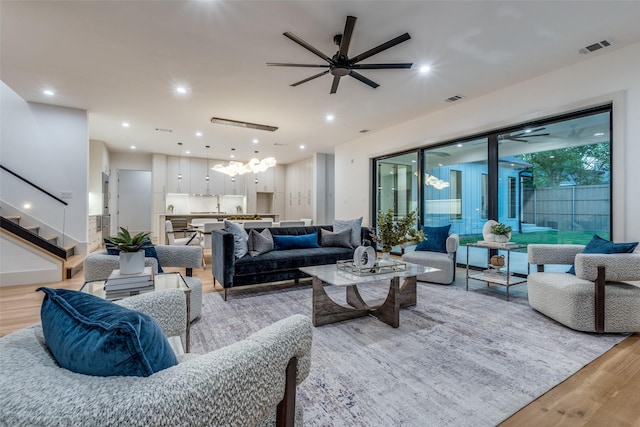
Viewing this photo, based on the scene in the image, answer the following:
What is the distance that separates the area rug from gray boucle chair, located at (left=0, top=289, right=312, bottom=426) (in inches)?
32.9

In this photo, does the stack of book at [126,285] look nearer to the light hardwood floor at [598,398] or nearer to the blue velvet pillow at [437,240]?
the light hardwood floor at [598,398]

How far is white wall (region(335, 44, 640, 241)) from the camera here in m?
3.19

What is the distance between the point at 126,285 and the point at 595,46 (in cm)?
496

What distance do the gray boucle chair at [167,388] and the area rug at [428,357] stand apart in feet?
2.74

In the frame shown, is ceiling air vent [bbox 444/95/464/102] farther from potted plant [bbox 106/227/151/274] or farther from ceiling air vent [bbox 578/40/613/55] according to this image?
potted plant [bbox 106/227/151/274]

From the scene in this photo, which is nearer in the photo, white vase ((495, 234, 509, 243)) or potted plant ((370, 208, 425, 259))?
potted plant ((370, 208, 425, 259))

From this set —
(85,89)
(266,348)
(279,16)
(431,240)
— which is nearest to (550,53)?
(431,240)

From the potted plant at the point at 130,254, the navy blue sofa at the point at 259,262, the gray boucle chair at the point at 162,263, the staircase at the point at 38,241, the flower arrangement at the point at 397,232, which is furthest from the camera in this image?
the staircase at the point at 38,241

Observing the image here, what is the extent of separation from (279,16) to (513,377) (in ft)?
11.1

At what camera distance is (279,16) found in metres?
2.77

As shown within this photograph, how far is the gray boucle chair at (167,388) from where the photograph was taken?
20.4 inches

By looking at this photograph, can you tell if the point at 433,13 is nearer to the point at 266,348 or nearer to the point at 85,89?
the point at 266,348

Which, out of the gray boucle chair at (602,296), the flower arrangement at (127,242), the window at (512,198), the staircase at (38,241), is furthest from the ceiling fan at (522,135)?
the staircase at (38,241)

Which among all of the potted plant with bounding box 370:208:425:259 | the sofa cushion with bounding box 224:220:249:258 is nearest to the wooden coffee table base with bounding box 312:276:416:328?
the potted plant with bounding box 370:208:425:259
